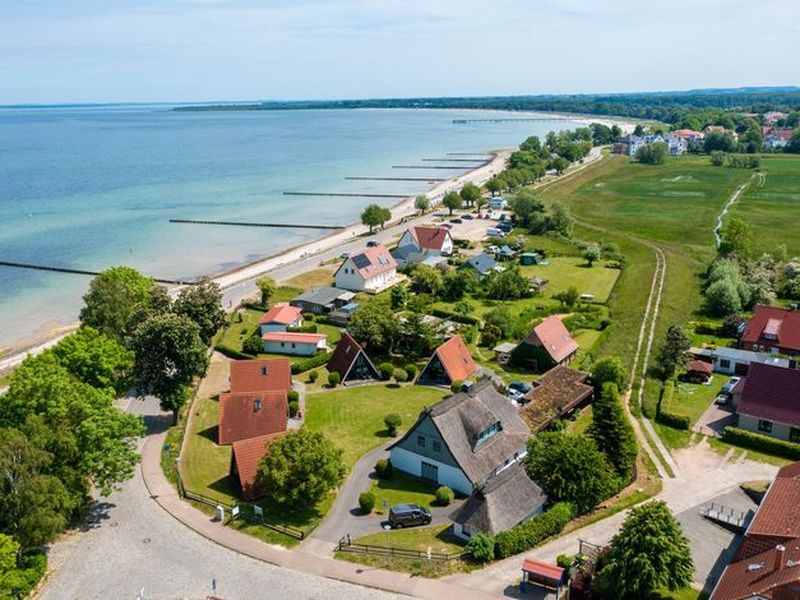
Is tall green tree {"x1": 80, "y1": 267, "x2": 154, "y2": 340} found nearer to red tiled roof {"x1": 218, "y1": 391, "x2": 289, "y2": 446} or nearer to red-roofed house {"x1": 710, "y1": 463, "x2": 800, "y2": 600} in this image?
red tiled roof {"x1": 218, "y1": 391, "x2": 289, "y2": 446}

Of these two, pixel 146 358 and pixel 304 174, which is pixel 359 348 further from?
pixel 304 174

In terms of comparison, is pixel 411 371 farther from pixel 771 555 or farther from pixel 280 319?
pixel 771 555

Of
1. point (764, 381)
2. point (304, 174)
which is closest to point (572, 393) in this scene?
point (764, 381)

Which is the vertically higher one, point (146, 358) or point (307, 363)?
point (146, 358)

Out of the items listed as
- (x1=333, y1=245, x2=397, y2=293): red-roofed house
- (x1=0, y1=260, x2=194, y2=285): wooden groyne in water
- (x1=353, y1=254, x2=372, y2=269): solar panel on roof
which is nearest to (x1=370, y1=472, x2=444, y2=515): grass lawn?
(x1=333, y1=245, x2=397, y2=293): red-roofed house

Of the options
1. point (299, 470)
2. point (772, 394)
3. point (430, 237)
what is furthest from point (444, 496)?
point (430, 237)
